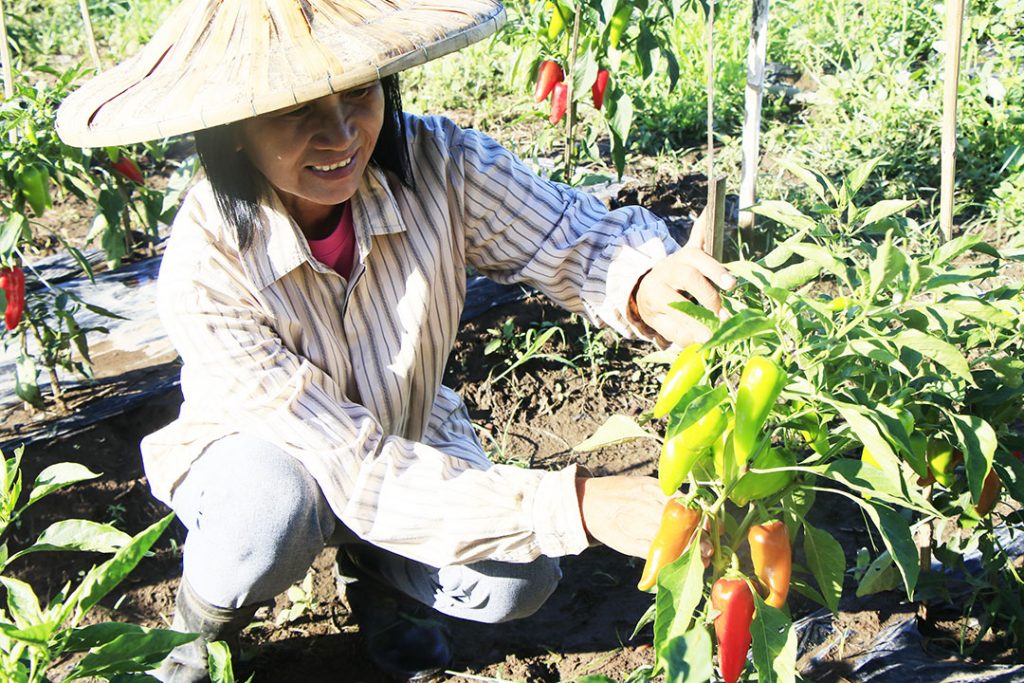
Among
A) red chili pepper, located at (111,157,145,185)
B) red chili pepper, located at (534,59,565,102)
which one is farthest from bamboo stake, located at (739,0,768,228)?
red chili pepper, located at (111,157,145,185)

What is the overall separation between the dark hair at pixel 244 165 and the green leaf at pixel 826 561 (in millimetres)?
862

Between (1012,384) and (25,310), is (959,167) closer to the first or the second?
(1012,384)

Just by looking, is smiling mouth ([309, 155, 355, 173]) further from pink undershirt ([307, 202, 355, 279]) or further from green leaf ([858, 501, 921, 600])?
green leaf ([858, 501, 921, 600])

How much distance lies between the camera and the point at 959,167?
10.5 feet

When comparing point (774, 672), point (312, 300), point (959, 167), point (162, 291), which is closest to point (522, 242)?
point (312, 300)

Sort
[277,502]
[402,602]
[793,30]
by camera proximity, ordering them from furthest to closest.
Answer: [793,30]
[402,602]
[277,502]

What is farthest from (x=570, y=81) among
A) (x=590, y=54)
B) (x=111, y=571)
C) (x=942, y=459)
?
(x=111, y=571)

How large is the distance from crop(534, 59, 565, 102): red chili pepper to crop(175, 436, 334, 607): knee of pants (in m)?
1.53

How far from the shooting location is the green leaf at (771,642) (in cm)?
124

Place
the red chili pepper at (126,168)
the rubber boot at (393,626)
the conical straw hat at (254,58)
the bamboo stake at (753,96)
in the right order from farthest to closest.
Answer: the red chili pepper at (126,168), the bamboo stake at (753,96), the rubber boot at (393,626), the conical straw hat at (254,58)

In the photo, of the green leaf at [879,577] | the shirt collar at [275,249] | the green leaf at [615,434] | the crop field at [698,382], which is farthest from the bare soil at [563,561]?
the shirt collar at [275,249]

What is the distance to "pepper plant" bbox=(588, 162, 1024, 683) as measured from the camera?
1106 millimetres

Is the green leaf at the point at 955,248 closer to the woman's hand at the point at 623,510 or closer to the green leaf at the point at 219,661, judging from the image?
the woman's hand at the point at 623,510

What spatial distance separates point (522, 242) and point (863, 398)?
74 cm
